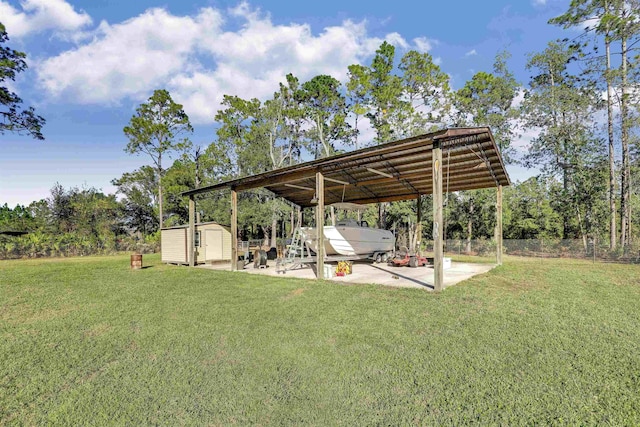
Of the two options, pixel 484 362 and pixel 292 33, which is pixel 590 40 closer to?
pixel 292 33

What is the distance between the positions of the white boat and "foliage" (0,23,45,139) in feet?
65.3

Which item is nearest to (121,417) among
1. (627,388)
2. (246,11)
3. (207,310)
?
(207,310)

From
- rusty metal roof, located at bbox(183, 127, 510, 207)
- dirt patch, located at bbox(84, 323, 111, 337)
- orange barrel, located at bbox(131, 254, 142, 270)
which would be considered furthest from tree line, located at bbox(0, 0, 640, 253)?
dirt patch, located at bbox(84, 323, 111, 337)

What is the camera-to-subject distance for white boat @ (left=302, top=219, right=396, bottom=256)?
11.3 metres

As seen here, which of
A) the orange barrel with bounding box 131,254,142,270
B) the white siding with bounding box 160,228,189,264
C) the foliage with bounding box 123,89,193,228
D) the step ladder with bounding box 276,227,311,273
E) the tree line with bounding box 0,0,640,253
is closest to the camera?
the step ladder with bounding box 276,227,311,273

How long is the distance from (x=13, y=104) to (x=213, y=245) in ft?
53.2

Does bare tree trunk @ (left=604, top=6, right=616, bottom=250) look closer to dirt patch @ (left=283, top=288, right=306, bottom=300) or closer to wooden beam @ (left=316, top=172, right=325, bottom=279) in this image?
wooden beam @ (left=316, top=172, right=325, bottom=279)

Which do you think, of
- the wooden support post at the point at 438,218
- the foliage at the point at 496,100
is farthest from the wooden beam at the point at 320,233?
the foliage at the point at 496,100

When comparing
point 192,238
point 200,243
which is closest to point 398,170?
point 192,238

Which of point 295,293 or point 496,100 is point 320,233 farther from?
point 496,100

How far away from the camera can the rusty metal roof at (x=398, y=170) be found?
25.4ft

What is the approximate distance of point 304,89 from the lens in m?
24.9

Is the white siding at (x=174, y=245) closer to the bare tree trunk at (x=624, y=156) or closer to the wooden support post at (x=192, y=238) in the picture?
the wooden support post at (x=192, y=238)

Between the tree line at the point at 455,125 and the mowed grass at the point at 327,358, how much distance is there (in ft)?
34.7
